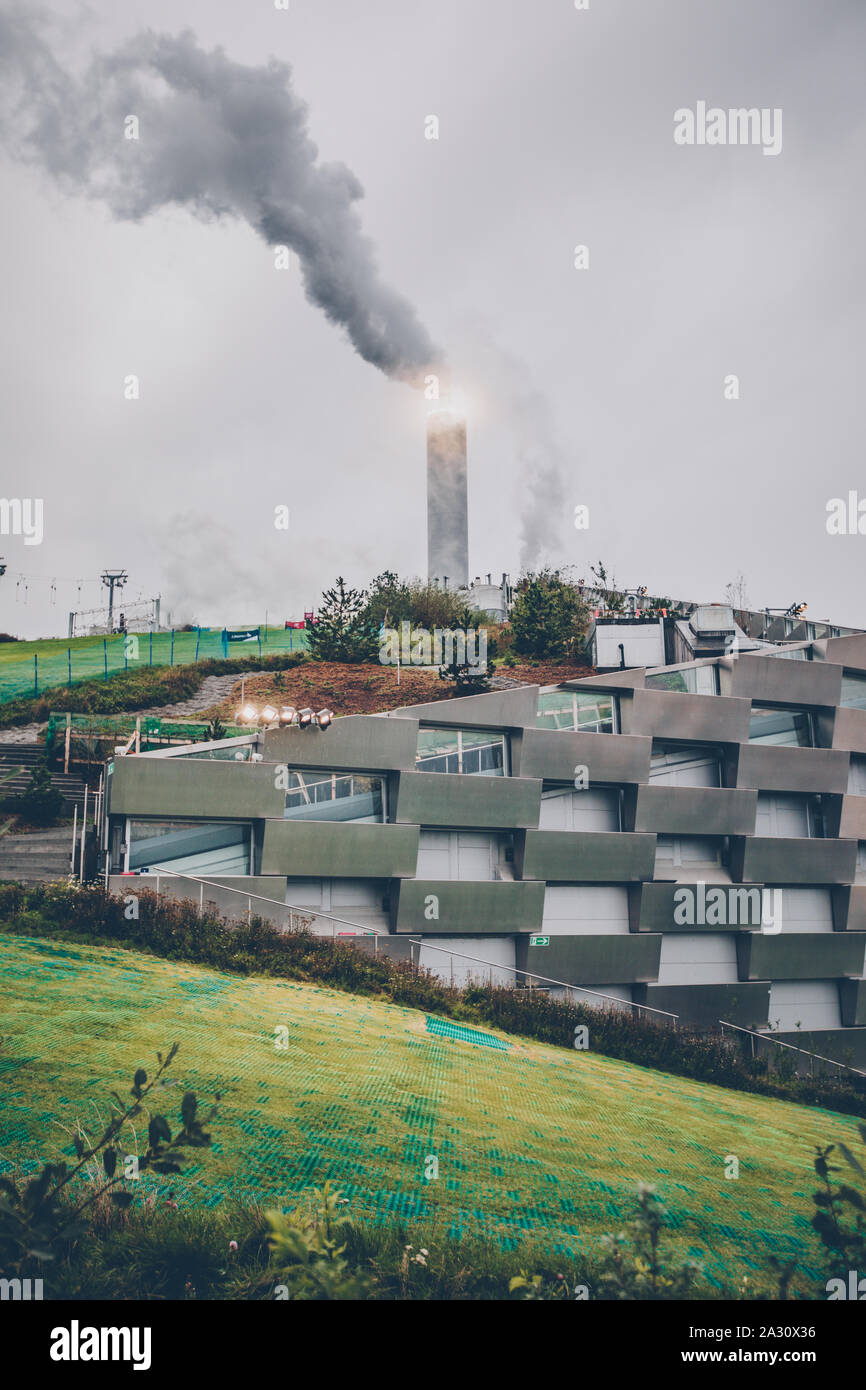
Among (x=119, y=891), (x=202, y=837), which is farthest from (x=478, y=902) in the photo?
(x=119, y=891)

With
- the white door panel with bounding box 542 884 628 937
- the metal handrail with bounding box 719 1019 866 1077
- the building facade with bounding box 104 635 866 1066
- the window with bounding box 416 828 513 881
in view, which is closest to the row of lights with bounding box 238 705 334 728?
the building facade with bounding box 104 635 866 1066

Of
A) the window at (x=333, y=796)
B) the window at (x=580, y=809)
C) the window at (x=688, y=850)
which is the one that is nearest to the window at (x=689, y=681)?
the window at (x=580, y=809)

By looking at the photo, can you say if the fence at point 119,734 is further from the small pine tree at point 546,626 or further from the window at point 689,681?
the window at point 689,681

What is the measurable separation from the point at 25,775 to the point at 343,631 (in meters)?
13.9

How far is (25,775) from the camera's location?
28.4 m

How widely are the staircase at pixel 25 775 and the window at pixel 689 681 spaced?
61.4 feet

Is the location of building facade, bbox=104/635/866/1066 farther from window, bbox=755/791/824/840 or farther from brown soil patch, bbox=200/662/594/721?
brown soil patch, bbox=200/662/594/721

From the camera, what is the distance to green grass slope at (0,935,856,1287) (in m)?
10.4

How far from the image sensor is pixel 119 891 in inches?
839

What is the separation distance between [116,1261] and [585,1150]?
705 cm

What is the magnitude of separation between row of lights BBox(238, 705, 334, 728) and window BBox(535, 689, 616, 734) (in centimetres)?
706

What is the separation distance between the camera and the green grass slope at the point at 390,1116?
10406 millimetres
